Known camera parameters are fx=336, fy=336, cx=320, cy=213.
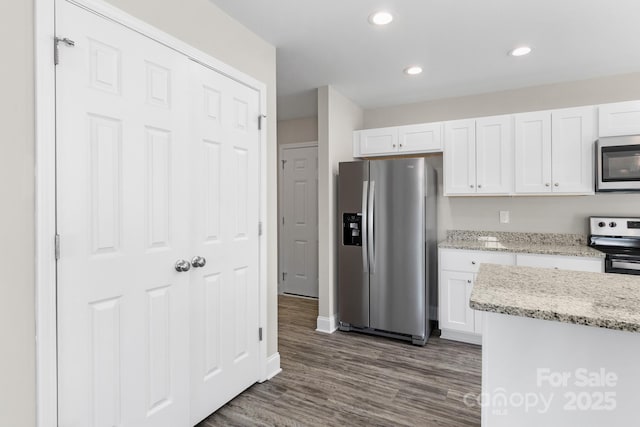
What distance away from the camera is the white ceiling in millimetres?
2072

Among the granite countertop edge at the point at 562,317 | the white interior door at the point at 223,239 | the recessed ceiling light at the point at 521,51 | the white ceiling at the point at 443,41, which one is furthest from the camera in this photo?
the recessed ceiling light at the point at 521,51

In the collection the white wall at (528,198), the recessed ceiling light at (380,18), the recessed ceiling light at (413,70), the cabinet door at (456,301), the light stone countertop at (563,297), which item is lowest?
the cabinet door at (456,301)

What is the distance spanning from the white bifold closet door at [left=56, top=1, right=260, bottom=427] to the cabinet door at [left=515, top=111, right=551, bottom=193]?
8.08 ft

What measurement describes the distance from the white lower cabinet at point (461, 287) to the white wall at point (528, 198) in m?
0.66

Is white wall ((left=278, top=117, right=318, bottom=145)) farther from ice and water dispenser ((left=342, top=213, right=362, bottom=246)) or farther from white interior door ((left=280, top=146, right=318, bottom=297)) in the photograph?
ice and water dispenser ((left=342, top=213, right=362, bottom=246))

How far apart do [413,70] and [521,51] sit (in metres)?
0.83

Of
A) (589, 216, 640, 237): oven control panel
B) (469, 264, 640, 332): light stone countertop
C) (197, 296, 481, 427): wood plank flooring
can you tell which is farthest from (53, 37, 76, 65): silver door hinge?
(589, 216, 640, 237): oven control panel

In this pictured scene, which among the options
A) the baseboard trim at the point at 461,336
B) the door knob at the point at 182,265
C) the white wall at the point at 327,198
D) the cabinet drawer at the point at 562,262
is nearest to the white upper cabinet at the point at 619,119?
the cabinet drawer at the point at 562,262

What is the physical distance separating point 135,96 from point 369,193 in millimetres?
2181

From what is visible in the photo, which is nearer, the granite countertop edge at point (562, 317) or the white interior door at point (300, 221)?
the granite countertop edge at point (562, 317)

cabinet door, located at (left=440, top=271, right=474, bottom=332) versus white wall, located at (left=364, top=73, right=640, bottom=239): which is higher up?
white wall, located at (left=364, top=73, right=640, bottom=239)

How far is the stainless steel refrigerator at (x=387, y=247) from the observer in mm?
3090

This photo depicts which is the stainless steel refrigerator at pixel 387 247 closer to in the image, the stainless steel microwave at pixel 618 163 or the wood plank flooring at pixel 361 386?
the wood plank flooring at pixel 361 386

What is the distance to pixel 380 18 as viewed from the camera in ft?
7.14
